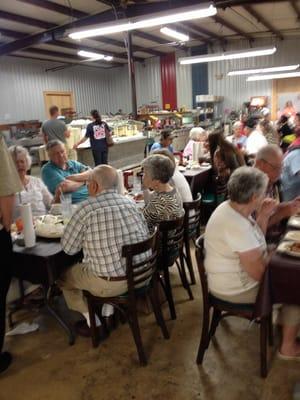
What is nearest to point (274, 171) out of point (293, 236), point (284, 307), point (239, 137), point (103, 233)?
point (293, 236)

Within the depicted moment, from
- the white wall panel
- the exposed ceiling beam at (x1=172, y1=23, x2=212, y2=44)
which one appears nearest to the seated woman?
the exposed ceiling beam at (x1=172, y1=23, x2=212, y2=44)

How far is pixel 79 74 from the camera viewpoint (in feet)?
44.4

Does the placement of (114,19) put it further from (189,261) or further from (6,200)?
(6,200)

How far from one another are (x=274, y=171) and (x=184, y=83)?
11264mm

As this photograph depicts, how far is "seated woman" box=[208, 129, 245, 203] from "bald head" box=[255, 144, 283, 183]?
57.7 inches

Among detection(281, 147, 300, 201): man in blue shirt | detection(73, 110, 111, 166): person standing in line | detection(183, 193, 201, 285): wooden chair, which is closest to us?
detection(183, 193, 201, 285): wooden chair

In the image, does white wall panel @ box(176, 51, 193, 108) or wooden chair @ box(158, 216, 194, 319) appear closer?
wooden chair @ box(158, 216, 194, 319)

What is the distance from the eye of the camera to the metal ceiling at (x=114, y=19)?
6.77 metres

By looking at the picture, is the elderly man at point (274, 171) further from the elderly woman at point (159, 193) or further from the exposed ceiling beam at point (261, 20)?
the exposed ceiling beam at point (261, 20)

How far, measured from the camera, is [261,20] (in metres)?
9.10

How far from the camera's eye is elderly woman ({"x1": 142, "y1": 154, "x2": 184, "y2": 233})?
2.57 m

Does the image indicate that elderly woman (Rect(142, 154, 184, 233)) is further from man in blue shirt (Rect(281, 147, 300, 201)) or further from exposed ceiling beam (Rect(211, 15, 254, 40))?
exposed ceiling beam (Rect(211, 15, 254, 40))

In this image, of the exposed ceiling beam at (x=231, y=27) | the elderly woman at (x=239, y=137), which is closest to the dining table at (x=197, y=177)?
the elderly woman at (x=239, y=137)

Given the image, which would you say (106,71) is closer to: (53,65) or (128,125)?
(53,65)
